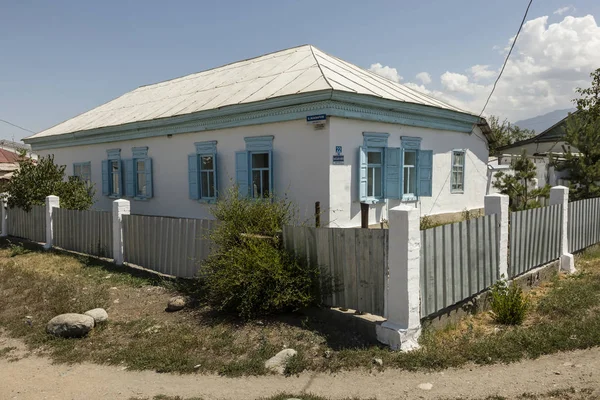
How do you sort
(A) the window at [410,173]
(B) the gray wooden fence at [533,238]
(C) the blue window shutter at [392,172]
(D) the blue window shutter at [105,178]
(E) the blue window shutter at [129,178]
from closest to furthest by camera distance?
(B) the gray wooden fence at [533,238]
(C) the blue window shutter at [392,172]
(A) the window at [410,173]
(E) the blue window shutter at [129,178]
(D) the blue window shutter at [105,178]

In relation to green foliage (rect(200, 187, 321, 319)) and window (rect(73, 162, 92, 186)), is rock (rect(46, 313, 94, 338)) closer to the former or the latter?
green foliage (rect(200, 187, 321, 319))

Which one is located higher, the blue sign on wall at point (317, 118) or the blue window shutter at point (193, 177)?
the blue sign on wall at point (317, 118)

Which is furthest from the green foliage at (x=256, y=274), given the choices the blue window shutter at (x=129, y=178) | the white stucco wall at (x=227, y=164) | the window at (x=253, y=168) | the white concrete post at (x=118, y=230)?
the blue window shutter at (x=129, y=178)

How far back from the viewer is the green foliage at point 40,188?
1191 centimetres

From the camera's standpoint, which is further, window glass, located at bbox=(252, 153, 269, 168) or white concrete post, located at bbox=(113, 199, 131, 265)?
window glass, located at bbox=(252, 153, 269, 168)

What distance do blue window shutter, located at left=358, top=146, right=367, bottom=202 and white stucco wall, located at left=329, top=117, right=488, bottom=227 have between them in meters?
0.08

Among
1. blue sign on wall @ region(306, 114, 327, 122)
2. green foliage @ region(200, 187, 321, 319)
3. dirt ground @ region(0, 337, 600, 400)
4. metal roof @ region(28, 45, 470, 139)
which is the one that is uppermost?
metal roof @ region(28, 45, 470, 139)

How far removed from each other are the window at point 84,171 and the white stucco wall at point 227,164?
394 mm

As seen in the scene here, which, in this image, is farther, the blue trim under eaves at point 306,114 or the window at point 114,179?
the window at point 114,179

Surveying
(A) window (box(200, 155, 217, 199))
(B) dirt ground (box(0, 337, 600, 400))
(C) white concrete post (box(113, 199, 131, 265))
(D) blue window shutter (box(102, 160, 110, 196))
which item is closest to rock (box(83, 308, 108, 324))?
(B) dirt ground (box(0, 337, 600, 400))

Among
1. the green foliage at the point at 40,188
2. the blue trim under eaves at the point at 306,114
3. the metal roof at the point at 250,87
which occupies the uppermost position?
the metal roof at the point at 250,87

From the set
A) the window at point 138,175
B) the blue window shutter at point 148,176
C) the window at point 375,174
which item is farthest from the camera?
the window at point 138,175

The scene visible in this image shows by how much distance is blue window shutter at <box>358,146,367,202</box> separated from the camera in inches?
378

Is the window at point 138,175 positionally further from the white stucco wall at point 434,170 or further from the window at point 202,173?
the white stucco wall at point 434,170
